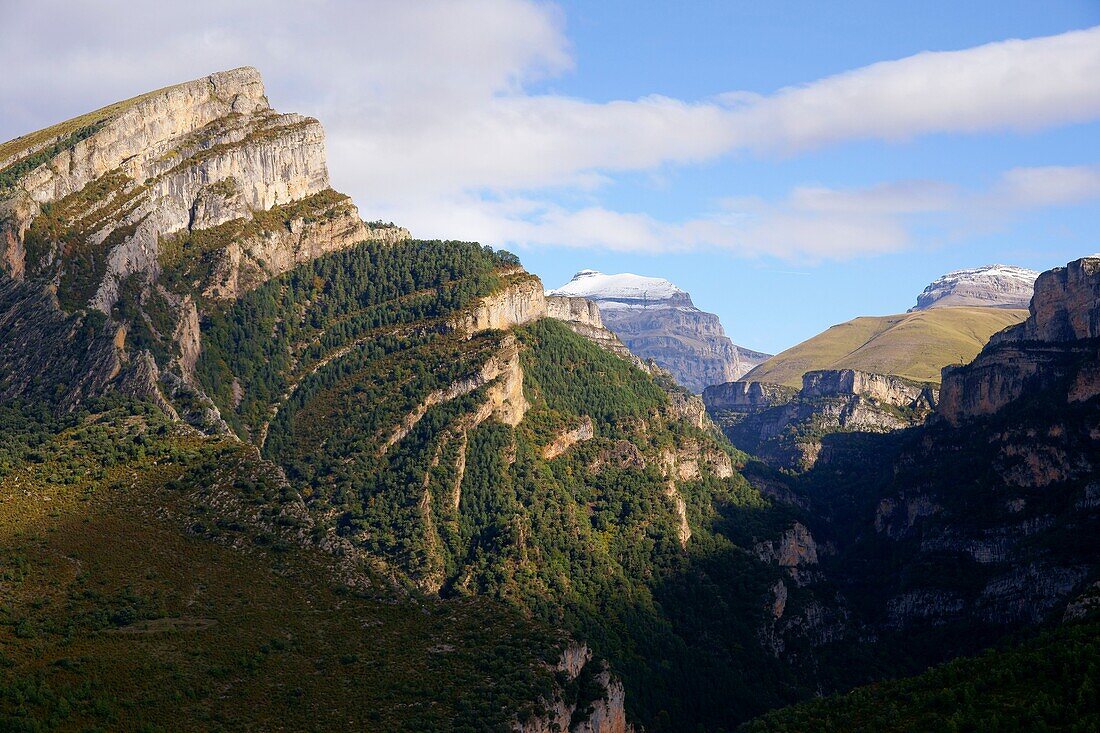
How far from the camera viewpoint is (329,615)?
12250 centimetres

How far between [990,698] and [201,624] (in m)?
70.1

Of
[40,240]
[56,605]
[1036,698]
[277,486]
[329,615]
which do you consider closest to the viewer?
[1036,698]

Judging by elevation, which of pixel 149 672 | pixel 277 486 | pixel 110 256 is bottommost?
pixel 149 672

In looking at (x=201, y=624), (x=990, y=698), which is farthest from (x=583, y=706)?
(x=990, y=698)

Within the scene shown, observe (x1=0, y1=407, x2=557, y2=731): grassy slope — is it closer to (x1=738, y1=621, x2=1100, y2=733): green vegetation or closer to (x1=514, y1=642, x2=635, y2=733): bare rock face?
(x1=514, y1=642, x2=635, y2=733): bare rock face

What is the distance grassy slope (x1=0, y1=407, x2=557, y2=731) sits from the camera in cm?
9969

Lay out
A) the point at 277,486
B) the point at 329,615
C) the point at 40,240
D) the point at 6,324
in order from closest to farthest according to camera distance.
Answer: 1. the point at 329,615
2. the point at 277,486
3. the point at 6,324
4. the point at 40,240

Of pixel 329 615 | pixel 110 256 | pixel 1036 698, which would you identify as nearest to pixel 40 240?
pixel 110 256

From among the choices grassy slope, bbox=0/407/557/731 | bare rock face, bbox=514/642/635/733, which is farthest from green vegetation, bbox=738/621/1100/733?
grassy slope, bbox=0/407/557/731

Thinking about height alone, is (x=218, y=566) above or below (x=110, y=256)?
below

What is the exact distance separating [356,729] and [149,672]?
1815 cm

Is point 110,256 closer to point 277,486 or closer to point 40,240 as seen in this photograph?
point 40,240

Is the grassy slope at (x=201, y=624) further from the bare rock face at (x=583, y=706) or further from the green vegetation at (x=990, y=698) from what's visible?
the green vegetation at (x=990, y=698)

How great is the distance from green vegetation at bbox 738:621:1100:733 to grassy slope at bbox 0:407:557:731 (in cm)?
2812
